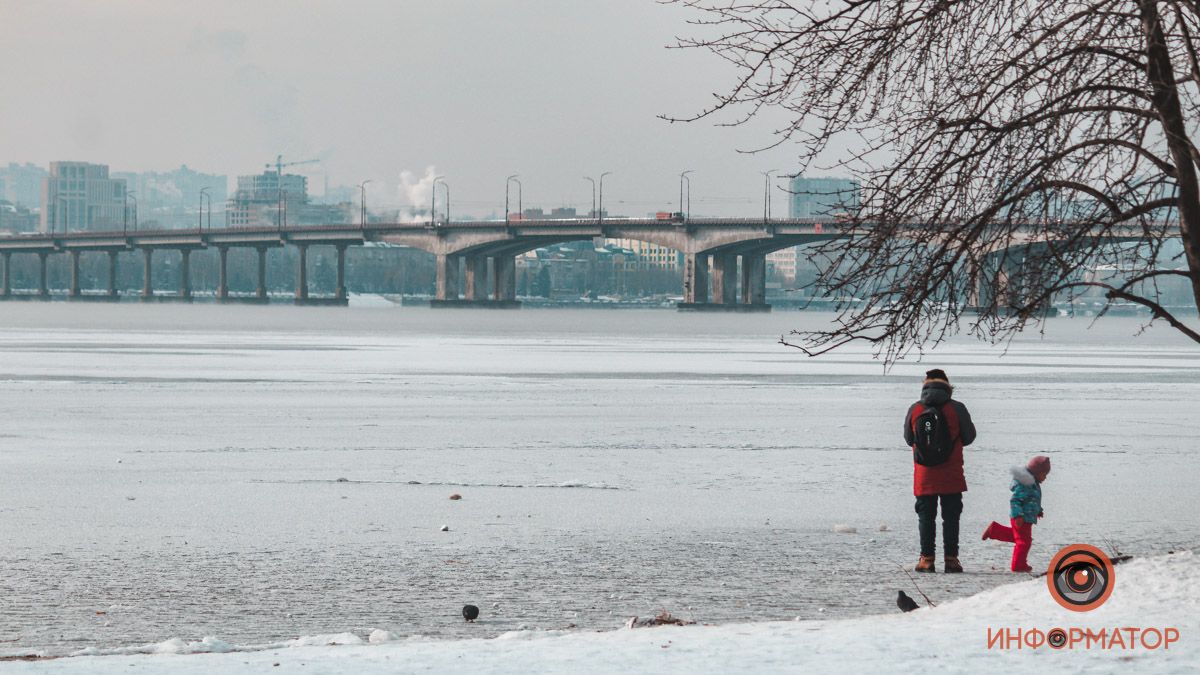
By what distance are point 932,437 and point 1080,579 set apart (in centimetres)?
240

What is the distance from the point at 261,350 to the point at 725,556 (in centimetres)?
3799

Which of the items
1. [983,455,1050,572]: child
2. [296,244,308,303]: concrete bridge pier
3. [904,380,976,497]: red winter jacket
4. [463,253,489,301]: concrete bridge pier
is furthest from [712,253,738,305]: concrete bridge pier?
[904,380,976,497]: red winter jacket

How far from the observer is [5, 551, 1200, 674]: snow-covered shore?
7.63 m

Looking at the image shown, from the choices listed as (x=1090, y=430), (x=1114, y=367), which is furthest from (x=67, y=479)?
(x=1114, y=367)

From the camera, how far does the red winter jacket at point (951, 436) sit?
11.1 meters

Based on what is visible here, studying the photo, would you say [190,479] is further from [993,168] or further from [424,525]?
[993,168]

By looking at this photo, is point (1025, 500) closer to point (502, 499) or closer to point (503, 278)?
point (502, 499)

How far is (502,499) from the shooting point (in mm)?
14516

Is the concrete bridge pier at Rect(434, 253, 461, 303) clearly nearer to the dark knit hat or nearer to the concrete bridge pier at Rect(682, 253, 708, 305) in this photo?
the concrete bridge pier at Rect(682, 253, 708, 305)

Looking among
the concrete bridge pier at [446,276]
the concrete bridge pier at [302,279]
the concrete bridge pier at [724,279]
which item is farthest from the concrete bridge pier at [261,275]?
the concrete bridge pier at [724,279]

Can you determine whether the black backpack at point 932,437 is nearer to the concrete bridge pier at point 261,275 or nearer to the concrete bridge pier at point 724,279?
the concrete bridge pier at point 724,279

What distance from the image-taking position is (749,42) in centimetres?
1055

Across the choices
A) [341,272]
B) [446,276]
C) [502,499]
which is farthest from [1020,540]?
[341,272]

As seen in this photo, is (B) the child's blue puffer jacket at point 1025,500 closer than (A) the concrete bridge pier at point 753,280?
Yes
